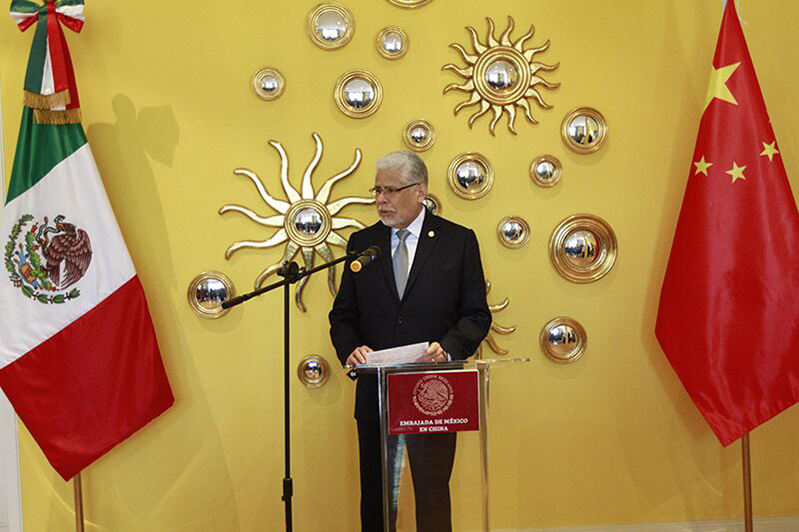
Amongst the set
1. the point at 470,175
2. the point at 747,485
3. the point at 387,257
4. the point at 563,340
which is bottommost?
the point at 747,485

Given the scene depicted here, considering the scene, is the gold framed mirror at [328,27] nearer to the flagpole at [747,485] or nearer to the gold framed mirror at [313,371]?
the gold framed mirror at [313,371]

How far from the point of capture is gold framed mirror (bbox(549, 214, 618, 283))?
3.63 m

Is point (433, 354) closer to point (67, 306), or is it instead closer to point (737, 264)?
point (737, 264)

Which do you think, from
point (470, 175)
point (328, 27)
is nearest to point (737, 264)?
point (470, 175)

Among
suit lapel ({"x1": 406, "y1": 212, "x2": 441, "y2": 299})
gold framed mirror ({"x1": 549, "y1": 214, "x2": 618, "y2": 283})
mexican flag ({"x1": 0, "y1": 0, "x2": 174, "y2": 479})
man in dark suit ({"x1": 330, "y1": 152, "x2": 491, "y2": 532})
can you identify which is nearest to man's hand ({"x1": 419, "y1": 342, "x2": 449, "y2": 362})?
man in dark suit ({"x1": 330, "y1": 152, "x2": 491, "y2": 532})

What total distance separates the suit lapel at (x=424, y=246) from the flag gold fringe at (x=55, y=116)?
1.44 metres

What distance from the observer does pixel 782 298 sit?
11.0ft

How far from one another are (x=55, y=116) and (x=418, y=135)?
4.72 feet

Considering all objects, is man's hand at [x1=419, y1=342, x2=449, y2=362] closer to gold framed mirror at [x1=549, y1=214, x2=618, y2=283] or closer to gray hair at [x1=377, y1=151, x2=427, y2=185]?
gray hair at [x1=377, y1=151, x2=427, y2=185]

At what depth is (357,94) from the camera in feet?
11.7

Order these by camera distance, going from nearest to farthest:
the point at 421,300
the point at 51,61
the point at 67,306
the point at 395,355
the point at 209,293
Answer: the point at 395,355 < the point at 421,300 < the point at 51,61 < the point at 67,306 < the point at 209,293

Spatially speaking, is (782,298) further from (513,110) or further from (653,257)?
(513,110)

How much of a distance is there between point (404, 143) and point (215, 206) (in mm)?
829

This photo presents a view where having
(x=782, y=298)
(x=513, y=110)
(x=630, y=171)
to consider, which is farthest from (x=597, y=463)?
(x=513, y=110)
